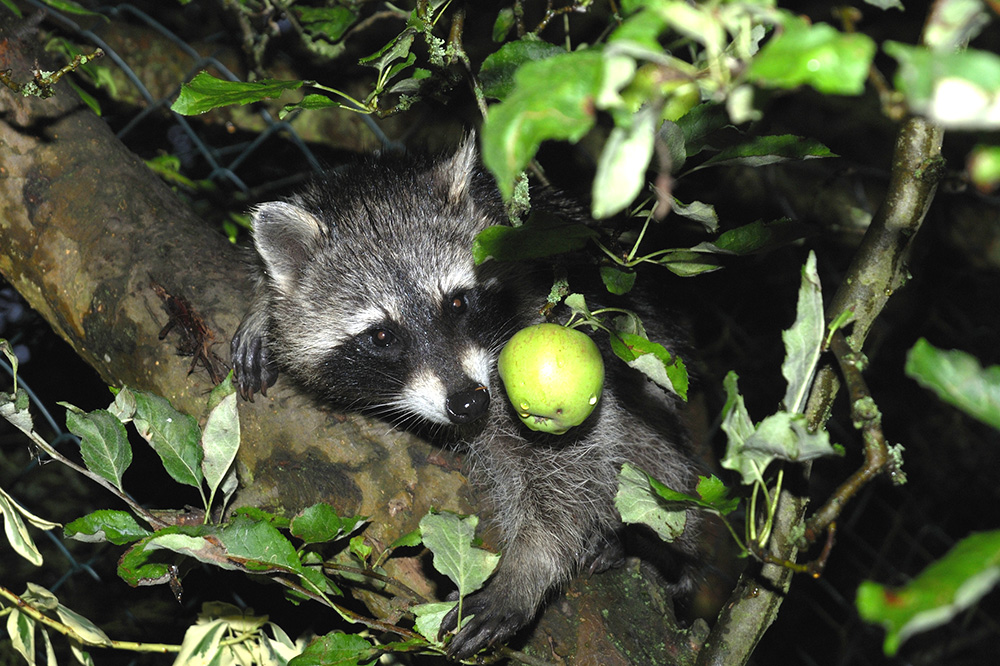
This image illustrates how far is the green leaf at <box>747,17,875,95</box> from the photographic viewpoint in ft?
1.74

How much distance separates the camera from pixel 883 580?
3893mm

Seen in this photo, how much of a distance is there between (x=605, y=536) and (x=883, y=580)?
2.47 m

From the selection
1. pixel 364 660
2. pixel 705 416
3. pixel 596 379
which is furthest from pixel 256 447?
pixel 705 416

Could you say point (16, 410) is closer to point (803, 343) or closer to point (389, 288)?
point (389, 288)

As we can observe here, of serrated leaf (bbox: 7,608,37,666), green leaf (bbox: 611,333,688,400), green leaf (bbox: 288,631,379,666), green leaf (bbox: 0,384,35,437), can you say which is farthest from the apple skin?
serrated leaf (bbox: 7,608,37,666)

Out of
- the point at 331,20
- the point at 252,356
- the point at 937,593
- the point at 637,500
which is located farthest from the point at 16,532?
the point at 331,20

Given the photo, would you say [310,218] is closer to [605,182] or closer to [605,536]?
[605,536]

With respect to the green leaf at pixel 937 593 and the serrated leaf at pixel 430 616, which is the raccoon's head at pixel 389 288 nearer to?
the serrated leaf at pixel 430 616

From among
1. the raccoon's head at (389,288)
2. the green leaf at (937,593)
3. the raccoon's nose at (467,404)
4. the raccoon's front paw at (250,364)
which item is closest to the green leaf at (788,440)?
the green leaf at (937,593)

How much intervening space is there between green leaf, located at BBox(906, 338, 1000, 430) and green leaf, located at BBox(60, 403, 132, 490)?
137cm

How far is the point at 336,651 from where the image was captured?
4.55 feet

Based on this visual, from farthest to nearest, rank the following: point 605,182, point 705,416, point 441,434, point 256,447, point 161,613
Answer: point 705,416 → point 161,613 → point 441,434 → point 256,447 → point 605,182

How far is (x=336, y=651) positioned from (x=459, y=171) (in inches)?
51.1

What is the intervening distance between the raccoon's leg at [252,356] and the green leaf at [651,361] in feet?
3.49
